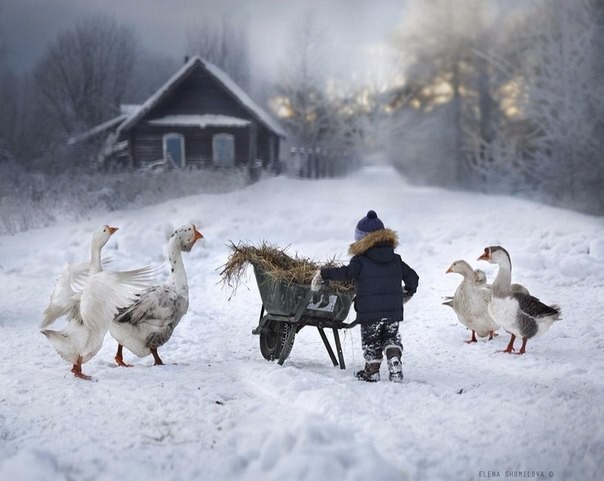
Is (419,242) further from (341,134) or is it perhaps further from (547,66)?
(341,134)

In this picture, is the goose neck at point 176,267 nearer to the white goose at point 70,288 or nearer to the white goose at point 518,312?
the white goose at point 70,288

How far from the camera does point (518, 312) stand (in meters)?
3.97

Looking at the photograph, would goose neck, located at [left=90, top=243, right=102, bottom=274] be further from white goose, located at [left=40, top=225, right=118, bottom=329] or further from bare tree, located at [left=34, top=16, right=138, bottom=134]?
bare tree, located at [left=34, top=16, right=138, bottom=134]

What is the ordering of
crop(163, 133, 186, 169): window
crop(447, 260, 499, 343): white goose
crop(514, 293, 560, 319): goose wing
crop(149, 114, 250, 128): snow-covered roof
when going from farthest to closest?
1. crop(163, 133, 186, 169): window
2. crop(149, 114, 250, 128): snow-covered roof
3. crop(447, 260, 499, 343): white goose
4. crop(514, 293, 560, 319): goose wing

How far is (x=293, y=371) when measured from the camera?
10.8ft

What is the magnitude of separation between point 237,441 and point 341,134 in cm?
1314

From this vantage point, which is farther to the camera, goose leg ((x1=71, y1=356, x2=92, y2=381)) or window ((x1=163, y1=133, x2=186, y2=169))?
window ((x1=163, y1=133, x2=186, y2=169))

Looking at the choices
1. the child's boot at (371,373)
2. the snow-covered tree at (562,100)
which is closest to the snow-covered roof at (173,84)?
the snow-covered tree at (562,100)

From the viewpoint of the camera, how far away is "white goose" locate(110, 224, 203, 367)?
11.7 feet

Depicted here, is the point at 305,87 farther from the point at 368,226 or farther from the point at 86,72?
the point at 368,226

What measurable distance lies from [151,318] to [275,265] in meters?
0.76

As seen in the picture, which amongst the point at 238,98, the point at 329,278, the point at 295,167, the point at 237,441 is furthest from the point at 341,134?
the point at 237,441

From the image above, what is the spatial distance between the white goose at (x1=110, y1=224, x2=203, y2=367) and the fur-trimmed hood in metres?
1.08

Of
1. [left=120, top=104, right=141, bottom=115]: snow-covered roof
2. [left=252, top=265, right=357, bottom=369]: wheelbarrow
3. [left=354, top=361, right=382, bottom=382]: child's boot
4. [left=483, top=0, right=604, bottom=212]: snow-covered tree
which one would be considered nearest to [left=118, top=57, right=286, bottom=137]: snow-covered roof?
[left=120, top=104, right=141, bottom=115]: snow-covered roof
